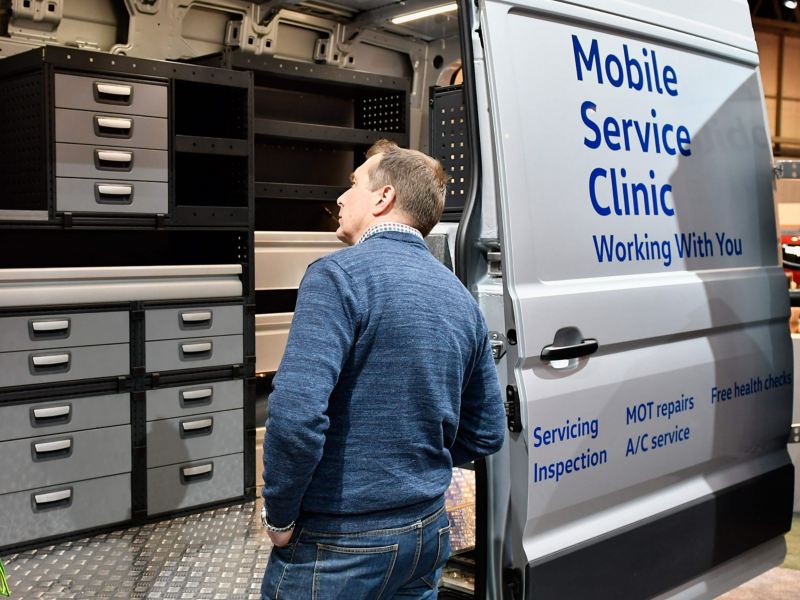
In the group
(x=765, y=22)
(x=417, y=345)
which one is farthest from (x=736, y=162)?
(x=765, y=22)

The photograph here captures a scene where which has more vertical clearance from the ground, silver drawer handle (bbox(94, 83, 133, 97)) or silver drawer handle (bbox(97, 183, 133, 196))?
silver drawer handle (bbox(94, 83, 133, 97))

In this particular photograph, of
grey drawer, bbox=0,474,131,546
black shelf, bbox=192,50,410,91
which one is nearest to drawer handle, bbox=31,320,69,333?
grey drawer, bbox=0,474,131,546

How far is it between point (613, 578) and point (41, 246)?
3.03 meters

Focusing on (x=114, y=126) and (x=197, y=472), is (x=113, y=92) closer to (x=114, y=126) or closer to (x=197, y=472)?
(x=114, y=126)

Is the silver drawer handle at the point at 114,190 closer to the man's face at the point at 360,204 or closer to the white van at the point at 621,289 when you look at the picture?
the white van at the point at 621,289

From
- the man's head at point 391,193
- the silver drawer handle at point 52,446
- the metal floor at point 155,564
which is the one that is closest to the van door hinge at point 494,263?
the man's head at point 391,193

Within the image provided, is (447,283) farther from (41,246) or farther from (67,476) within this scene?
(41,246)

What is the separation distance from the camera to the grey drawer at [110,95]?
3623 mm

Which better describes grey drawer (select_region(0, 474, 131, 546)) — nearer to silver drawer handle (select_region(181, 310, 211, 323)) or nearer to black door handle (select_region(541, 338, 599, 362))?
silver drawer handle (select_region(181, 310, 211, 323))

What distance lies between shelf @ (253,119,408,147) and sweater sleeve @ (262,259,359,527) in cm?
299

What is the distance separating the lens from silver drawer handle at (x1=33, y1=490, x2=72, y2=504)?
11.7ft

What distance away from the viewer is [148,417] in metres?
3.88

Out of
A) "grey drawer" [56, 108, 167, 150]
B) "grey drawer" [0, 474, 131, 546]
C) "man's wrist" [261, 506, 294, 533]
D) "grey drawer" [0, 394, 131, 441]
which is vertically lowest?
"grey drawer" [0, 474, 131, 546]

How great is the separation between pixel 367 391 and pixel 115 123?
2.57 meters
